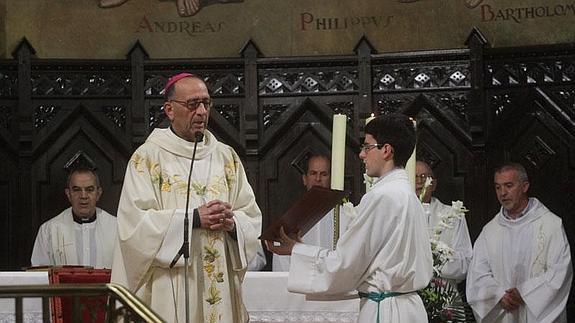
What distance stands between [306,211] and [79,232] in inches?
182

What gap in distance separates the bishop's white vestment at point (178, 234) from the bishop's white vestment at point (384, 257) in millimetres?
818

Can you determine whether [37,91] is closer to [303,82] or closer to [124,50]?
[124,50]

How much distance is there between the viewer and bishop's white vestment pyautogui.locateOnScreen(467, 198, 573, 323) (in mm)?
8703

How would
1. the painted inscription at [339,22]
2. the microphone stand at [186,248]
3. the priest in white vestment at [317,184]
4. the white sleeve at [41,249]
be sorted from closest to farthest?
the microphone stand at [186,248] < the priest in white vestment at [317,184] < the white sleeve at [41,249] < the painted inscription at [339,22]

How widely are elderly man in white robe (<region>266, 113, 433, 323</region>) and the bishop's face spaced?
1037 millimetres

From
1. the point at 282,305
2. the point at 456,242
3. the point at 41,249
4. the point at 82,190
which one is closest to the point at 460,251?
the point at 456,242

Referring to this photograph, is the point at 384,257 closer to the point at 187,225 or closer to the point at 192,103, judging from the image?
the point at 187,225

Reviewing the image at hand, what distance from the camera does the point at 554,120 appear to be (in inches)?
387

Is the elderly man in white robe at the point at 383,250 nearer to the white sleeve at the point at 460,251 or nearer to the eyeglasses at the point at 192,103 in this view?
the eyeglasses at the point at 192,103

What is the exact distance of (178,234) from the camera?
580 cm

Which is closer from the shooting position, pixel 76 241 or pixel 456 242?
pixel 456 242

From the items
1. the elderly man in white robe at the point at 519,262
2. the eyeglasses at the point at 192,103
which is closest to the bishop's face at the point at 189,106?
the eyeglasses at the point at 192,103

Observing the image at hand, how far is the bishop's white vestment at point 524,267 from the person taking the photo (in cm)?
870

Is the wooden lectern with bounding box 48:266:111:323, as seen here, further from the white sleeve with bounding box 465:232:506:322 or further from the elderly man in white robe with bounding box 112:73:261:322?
the white sleeve with bounding box 465:232:506:322
